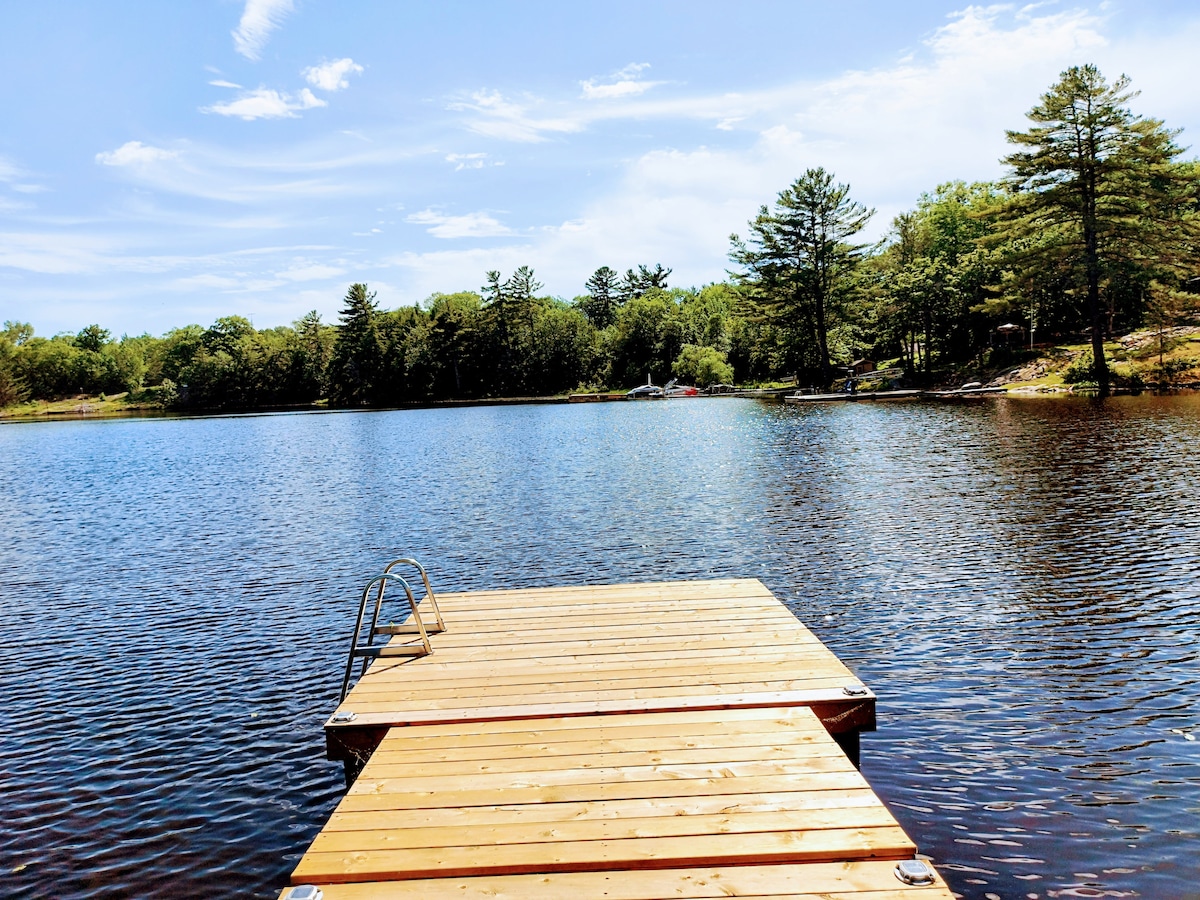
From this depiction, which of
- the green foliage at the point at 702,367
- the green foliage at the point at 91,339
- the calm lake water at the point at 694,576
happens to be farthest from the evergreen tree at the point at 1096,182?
the green foliage at the point at 91,339

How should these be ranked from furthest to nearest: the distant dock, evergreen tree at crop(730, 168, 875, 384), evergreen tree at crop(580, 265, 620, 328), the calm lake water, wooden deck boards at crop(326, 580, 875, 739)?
evergreen tree at crop(580, 265, 620, 328)
evergreen tree at crop(730, 168, 875, 384)
the distant dock
wooden deck boards at crop(326, 580, 875, 739)
the calm lake water

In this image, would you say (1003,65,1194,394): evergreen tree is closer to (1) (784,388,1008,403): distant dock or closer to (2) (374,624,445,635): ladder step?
(1) (784,388,1008,403): distant dock

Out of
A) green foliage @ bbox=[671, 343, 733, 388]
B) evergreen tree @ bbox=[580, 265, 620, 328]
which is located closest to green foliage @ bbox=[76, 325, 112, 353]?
evergreen tree @ bbox=[580, 265, 620, 328]

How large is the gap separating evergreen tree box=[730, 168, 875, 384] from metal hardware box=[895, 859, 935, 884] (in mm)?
70736

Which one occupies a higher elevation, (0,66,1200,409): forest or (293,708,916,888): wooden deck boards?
(0,66,1200,409): forest

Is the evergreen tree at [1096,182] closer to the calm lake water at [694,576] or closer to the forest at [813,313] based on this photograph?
the forest at [813,313]

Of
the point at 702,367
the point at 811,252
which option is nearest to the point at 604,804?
the point at 811,252

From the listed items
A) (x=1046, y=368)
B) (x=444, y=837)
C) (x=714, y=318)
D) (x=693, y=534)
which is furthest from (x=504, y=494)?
(x=714, y=318)

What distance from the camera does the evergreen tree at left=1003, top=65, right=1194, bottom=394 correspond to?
46.0 metres

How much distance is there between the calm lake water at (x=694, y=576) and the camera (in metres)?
6.44

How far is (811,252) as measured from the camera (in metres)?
71.7

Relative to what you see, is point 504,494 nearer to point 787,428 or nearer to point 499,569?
point 499,569

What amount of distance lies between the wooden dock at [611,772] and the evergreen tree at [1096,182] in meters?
49.5

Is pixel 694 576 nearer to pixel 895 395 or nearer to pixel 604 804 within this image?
pixel 604 804
